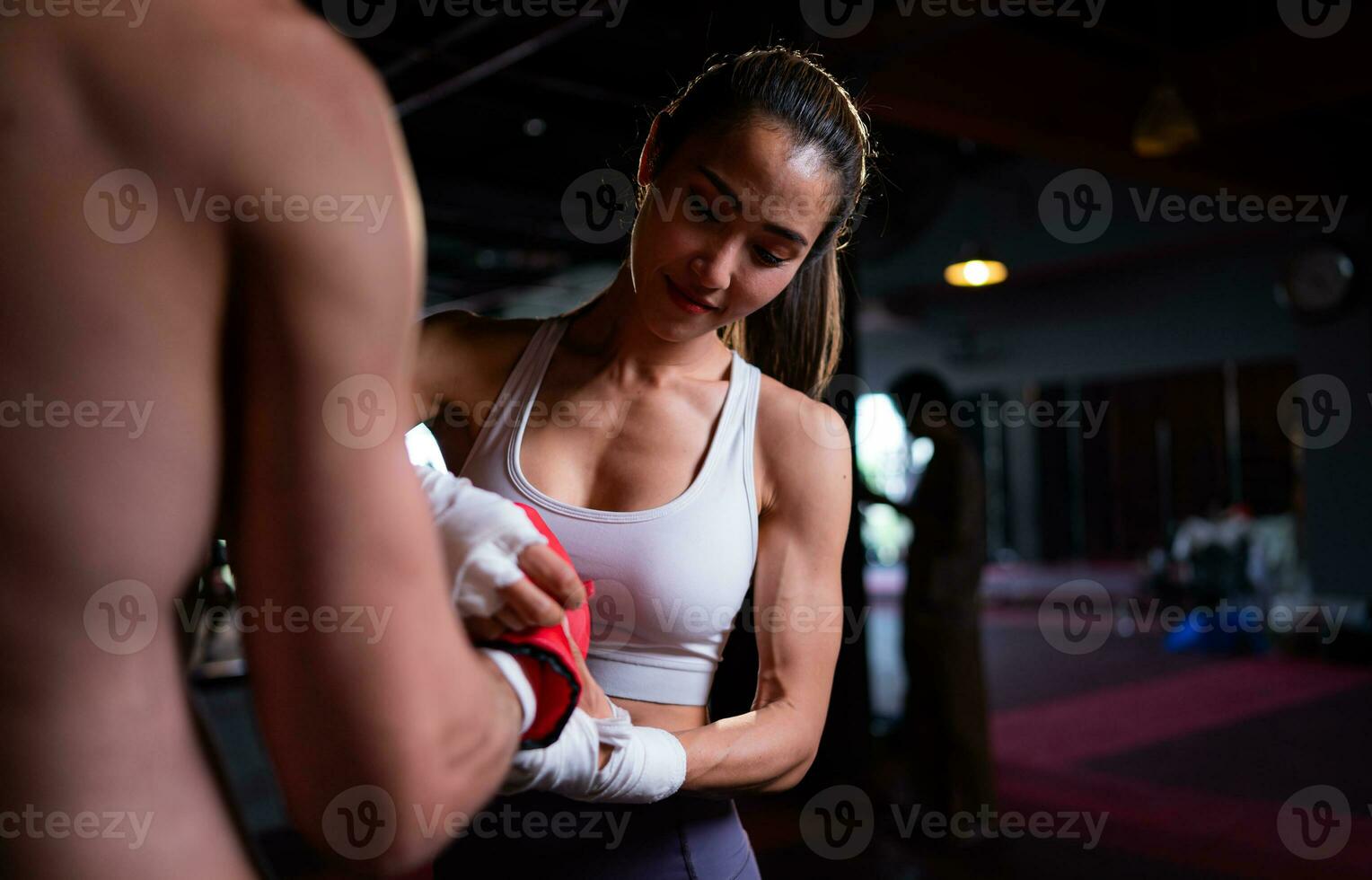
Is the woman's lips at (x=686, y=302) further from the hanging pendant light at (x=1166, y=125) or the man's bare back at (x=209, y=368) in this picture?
the hanging pendant light at (x=1166, y=125)

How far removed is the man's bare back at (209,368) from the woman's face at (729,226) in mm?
638

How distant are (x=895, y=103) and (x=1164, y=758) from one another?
10.7ft

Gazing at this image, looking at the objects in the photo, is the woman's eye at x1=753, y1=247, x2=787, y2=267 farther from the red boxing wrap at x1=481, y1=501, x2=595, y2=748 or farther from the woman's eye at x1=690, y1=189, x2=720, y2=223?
the red boxing wrap at x1=481, y1=501, x2=595, y2=748

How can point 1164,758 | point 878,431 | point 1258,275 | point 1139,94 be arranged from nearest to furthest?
point 1164,758 < point 1139,94 < point 1258,275 < point 878,431

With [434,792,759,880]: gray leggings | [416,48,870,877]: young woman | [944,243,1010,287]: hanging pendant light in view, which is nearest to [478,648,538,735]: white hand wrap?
[416,48,870,877]: young woman

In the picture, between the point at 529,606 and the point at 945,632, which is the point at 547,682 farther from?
the point at 945,632

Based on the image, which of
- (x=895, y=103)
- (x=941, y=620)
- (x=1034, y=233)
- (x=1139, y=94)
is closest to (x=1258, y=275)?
(x=1034, y=233)

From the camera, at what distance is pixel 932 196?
6699 mm

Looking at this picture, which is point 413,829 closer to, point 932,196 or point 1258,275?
point 932,196

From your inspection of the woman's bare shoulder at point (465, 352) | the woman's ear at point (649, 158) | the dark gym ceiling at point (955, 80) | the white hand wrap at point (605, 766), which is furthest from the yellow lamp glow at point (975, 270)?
the white hand wrap at point (605, 766)

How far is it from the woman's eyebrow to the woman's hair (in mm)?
54

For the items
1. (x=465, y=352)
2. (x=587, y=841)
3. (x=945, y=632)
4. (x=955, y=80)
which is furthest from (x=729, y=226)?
(x=955, y=80)

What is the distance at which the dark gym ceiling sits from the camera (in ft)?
16.0

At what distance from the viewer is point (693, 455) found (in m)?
1.27
